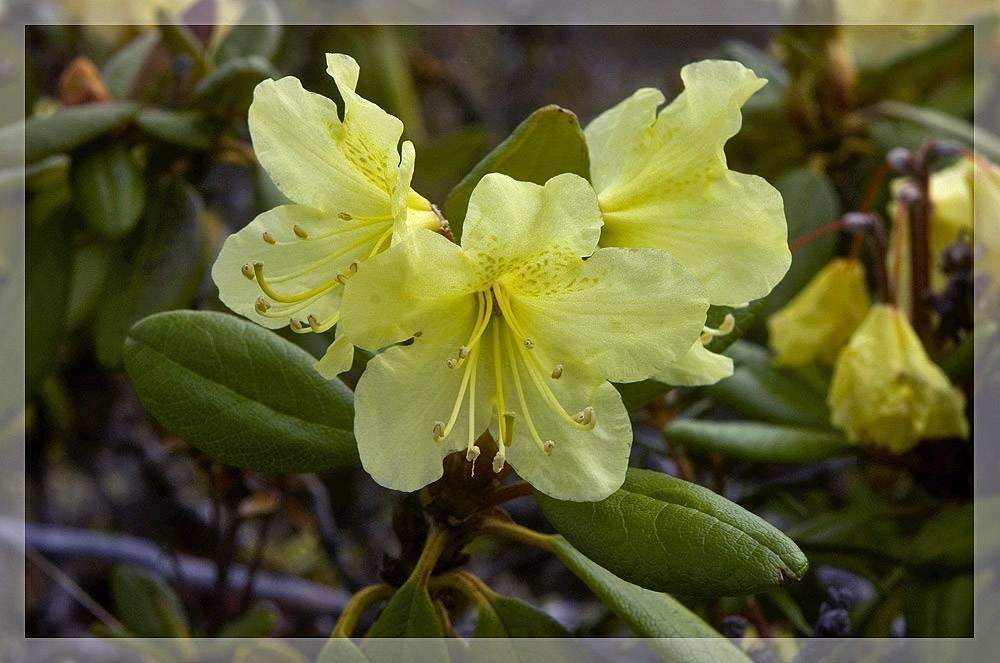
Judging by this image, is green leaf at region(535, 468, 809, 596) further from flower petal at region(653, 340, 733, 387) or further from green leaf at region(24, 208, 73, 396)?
green leaf at region(24, 208, 73, 396)

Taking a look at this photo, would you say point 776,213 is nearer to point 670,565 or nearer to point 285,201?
point 670,565

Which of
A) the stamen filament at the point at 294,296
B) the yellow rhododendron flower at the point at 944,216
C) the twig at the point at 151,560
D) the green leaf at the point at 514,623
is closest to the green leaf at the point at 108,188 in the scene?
the stamen filament at the point at 294,296

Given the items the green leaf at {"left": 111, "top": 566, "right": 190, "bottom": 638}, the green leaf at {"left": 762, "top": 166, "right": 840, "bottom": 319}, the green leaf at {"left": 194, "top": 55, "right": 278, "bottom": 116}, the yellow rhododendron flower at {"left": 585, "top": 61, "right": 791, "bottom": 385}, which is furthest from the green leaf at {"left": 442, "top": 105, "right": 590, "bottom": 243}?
the green leaf at {"left": 111, "top": 566, "right": 190, "bottom": 638}

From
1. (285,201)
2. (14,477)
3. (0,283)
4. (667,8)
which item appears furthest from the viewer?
(667,8)

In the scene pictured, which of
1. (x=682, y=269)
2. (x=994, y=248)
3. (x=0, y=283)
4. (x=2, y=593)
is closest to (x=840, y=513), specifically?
(x=994, y=248)

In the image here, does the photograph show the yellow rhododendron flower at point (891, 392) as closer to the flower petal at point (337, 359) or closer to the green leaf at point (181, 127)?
the flower petal at point (337, 359)

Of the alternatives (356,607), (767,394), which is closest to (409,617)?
(356,607)

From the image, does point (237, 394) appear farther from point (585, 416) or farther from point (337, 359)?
point (585, 416)

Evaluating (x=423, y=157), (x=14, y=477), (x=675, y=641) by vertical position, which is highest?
(x=423, y=157)
